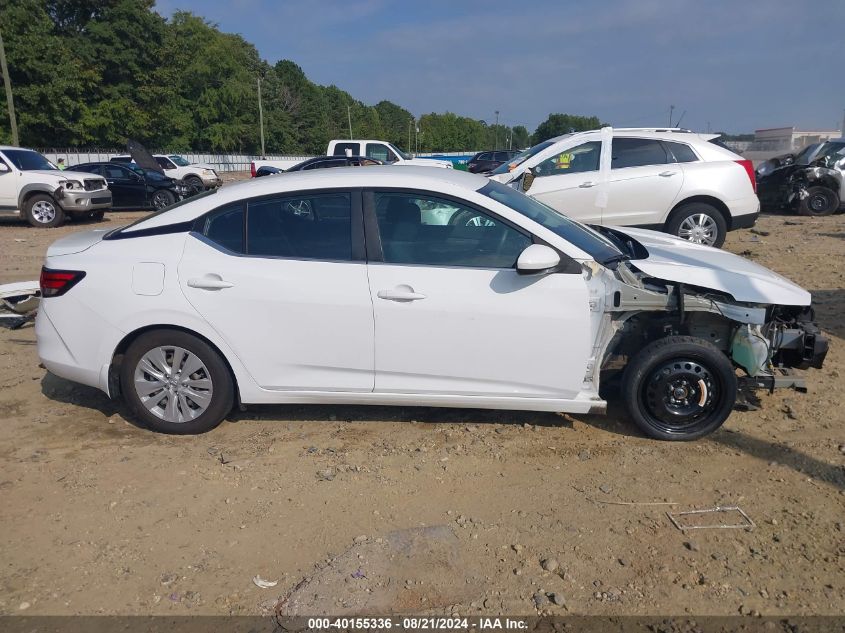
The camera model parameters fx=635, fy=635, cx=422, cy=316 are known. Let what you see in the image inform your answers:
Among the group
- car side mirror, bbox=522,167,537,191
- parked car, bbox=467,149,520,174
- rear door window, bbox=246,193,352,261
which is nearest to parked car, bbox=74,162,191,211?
parked car, bbox=467,149,520,174

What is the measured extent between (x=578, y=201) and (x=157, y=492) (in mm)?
7116

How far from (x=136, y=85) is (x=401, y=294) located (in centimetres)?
5746

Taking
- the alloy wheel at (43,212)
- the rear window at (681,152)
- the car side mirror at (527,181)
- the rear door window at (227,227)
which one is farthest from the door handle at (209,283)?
the alloy wheel at (43,212)

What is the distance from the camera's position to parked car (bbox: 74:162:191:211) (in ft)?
59.6

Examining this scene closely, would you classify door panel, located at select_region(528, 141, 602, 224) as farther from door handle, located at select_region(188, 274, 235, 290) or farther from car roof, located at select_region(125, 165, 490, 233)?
door handle, located at select_region(188, 274, 235, 290)

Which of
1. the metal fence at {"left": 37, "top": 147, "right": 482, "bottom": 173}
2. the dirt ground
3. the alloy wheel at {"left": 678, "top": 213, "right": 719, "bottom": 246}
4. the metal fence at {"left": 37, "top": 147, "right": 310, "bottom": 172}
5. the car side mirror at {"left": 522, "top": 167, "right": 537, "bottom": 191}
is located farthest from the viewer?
the metal fence at {"left": 37, "top": 147, "right": 310, "bottom": 172}

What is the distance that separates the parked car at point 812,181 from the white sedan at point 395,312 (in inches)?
487

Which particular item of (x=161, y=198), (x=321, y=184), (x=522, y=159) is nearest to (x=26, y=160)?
(x=161, y=198)

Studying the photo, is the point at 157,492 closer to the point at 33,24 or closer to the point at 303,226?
the point at 303,226

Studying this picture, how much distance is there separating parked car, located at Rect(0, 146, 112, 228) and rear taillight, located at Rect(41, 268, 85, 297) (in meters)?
12.0

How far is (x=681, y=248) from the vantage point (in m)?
4.64

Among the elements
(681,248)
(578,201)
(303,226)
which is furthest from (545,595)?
(578,201)

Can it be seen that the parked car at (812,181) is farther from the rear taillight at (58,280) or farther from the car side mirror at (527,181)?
the rear taillight at (58,280)

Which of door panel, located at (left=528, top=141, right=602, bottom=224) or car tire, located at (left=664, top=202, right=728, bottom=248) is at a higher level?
door panel, located at (left=528, top=141, right=602, bottom=224)
